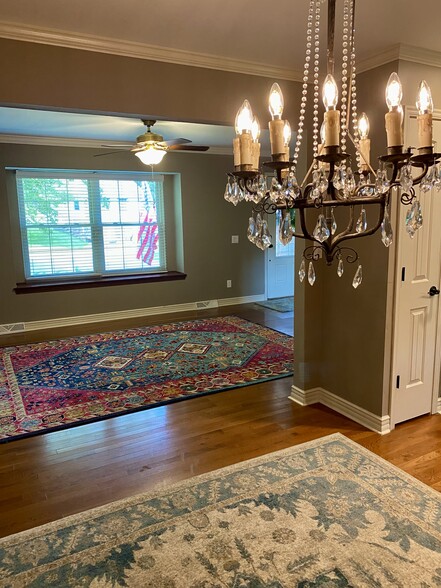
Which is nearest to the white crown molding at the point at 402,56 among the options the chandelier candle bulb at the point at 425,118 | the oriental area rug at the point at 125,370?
the chandelier candle bulb at the point at 425,118

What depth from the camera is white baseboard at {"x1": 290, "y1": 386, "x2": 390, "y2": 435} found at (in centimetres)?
307

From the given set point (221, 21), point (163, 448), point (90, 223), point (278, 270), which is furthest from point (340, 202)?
point (278, 270)

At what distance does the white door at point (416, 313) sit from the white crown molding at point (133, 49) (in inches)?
41.9

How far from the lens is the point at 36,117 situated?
14.5 ft

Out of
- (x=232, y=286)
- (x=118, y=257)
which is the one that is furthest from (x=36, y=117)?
(x=232, y=286)

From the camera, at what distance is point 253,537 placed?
205 centimetres

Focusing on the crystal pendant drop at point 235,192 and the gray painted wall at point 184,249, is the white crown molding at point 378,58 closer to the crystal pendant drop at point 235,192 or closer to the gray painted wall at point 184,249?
the crystal pendant drop at point 235,192

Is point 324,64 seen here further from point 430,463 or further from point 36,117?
point 36,117

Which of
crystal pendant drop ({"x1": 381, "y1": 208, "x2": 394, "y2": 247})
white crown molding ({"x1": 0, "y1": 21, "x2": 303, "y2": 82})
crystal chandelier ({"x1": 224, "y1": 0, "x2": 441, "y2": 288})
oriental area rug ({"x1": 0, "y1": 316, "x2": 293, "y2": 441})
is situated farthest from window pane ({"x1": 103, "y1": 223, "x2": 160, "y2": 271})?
crystal pendant drop ({"x1": 381, "y1": 208, "x2": 394, "y2": 247})

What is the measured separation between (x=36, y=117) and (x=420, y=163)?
4.23 meters

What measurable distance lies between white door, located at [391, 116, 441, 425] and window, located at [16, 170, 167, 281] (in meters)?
4.48

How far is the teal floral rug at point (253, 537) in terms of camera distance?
184 centimetres

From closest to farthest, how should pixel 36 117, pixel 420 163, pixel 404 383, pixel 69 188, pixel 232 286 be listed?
pixel 420 163 < pixel 404 383 < pixel 36 117 < pixel 69 188 < pixel 232 286

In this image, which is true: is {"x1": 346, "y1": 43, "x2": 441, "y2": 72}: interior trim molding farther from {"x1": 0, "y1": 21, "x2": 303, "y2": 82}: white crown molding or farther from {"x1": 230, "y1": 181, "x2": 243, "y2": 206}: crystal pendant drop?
{"x1": 230, "y1": 181, "x2": 243, "y2": 206}: crystal pendant drop
